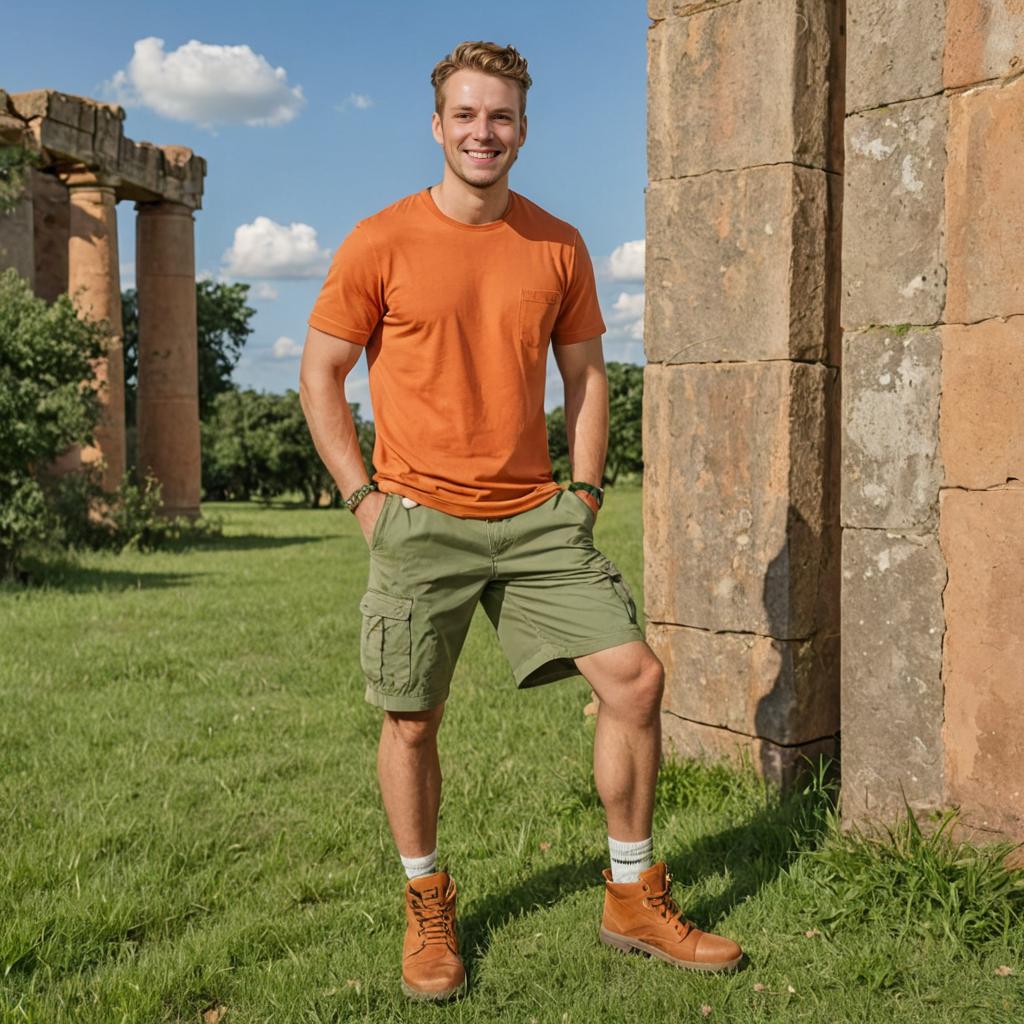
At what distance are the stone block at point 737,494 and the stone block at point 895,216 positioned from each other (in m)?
0.74

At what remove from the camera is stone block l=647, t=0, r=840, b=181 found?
491 centimetres

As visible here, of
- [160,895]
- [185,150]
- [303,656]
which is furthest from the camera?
[185,150]

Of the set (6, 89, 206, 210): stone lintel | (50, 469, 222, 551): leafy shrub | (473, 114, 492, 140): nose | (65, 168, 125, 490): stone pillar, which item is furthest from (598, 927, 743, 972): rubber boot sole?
(6, 89, 206, 210): stone lintel

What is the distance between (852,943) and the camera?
3.70m

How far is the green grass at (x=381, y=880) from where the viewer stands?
11.3 ft

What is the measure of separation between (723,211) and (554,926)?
2.91 m

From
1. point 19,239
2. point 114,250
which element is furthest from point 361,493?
point 114,250

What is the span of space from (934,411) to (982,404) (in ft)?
0.55

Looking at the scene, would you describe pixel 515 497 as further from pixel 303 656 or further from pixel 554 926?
pixel 303 656

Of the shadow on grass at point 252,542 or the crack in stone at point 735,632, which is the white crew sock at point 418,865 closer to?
the crack in stone at point 735,632

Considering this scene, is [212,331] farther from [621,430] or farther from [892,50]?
[892,50]

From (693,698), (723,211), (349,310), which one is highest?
(723,211)

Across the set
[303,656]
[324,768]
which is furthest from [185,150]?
[324,768]

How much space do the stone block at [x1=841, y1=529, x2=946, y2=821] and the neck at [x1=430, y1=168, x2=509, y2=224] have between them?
1.68 m
